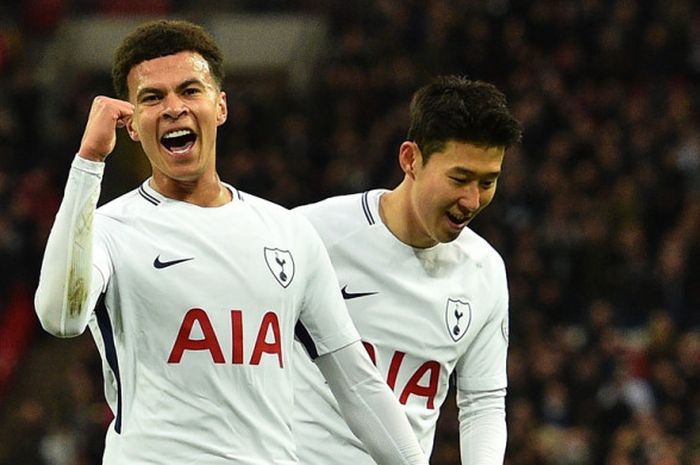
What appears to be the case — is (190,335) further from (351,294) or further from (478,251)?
(478,251)

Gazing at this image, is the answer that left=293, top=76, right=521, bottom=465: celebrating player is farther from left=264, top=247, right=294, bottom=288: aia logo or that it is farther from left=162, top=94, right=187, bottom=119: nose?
left=162, top=94, right=187, bottom=119: nose

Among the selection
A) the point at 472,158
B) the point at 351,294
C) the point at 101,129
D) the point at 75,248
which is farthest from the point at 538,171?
the point at 75,248

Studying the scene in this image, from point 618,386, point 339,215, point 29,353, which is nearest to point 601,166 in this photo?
point 618,386

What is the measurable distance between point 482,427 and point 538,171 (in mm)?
10357

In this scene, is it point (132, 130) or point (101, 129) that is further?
point (132, 130)

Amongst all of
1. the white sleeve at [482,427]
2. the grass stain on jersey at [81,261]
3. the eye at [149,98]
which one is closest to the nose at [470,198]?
the white sleeve at [482,427]

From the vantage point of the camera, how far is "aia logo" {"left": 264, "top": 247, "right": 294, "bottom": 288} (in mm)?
4242

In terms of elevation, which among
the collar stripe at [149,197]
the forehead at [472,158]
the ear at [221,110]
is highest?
the ear at [221,110]

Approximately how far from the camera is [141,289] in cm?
405

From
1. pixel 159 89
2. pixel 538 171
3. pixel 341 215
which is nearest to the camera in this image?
pixel 159 89

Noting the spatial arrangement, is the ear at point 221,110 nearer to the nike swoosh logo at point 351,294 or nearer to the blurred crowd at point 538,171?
the nike swoosh logo at point 351,294

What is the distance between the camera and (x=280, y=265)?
4266 millimetres

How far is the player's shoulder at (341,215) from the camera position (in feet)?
17.9

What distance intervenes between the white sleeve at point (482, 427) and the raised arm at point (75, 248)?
1763 millimetres
